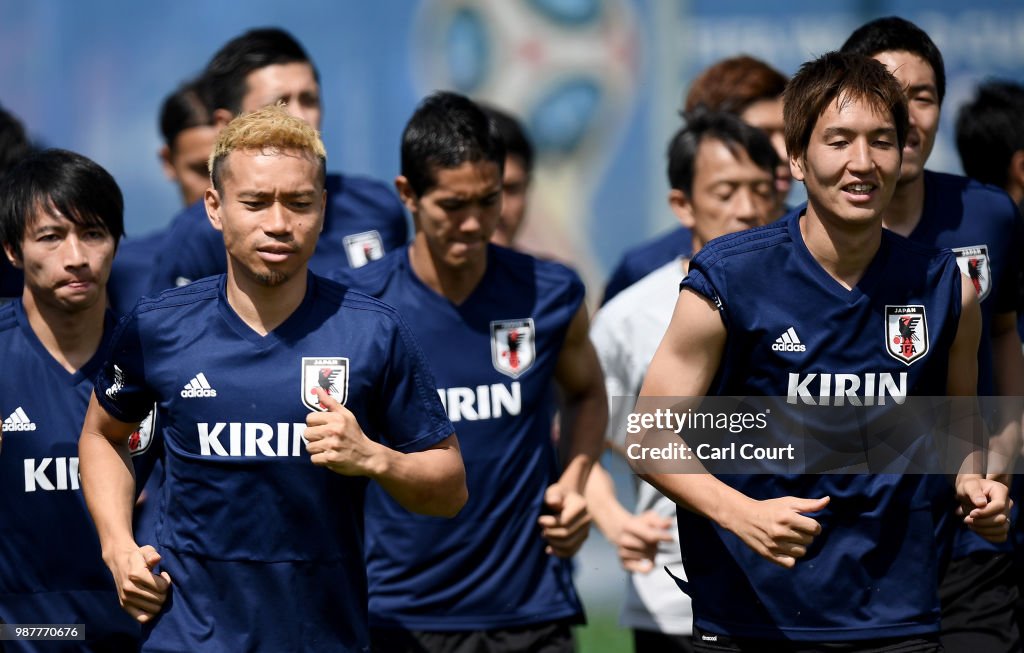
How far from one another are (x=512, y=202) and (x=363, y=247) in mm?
1032

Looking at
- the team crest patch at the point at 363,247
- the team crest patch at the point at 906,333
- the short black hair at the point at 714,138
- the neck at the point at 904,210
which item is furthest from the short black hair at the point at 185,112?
the team crest patch at the point at 906,333

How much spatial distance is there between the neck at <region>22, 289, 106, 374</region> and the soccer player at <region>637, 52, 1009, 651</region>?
175 centimetres

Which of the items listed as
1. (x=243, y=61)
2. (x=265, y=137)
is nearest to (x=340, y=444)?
(x=265, y=137)

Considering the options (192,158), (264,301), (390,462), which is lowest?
(390,462)

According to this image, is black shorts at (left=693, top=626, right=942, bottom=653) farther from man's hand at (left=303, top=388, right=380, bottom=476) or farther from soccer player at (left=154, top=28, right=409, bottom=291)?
soccer player at (left=154, top=28, right=409, bottom=291)

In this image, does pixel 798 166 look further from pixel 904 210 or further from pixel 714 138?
pixel 714 138

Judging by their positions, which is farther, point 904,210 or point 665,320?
point 665,320

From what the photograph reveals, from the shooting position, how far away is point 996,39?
9.90 meters

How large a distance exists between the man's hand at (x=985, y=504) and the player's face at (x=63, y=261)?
2.58m

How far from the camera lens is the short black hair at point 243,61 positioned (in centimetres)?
638

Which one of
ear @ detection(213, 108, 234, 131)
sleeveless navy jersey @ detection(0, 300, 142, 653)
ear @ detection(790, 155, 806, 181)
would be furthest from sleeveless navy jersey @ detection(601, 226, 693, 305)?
sleeveless navy jersey @ detection(0, 300, 142, 653)

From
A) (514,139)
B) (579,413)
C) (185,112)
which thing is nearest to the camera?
(579,413)

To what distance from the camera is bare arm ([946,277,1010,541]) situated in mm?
4160

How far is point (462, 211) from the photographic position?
5207mm
